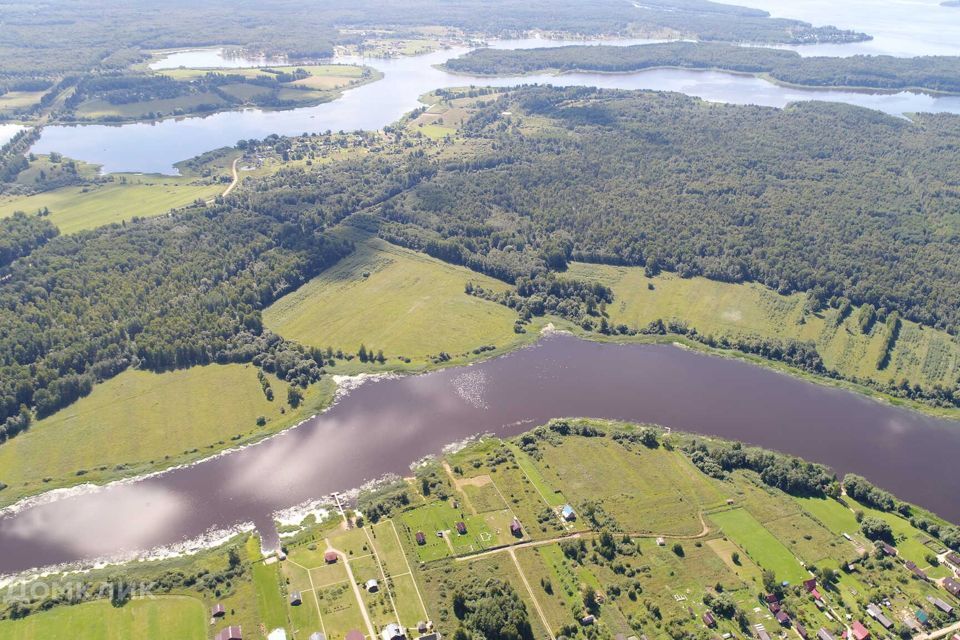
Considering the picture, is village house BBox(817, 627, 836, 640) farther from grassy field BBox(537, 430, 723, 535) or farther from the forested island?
grassy field BBox(537, 430, 723, 535)

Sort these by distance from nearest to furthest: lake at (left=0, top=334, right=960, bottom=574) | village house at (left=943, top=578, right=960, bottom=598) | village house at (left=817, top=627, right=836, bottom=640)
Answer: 1. village house at (left=817, top=627, right=836, bottom=640)
2. village house at (left=943, top=578, right=960, bottom=598)
3. lake at (left=0, top=334, right=960, bottom=574)

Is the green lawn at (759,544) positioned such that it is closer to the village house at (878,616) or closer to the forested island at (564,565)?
the forested island at (564,565)

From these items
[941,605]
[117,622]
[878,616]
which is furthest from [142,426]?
[941,605]

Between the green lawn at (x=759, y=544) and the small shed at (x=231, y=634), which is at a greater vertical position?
the green lawn at (x=759, y=544)

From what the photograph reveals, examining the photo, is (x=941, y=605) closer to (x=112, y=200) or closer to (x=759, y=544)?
(x=759, y=544)

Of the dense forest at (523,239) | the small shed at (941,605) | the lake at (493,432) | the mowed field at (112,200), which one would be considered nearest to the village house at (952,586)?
the small shed at (941,605)

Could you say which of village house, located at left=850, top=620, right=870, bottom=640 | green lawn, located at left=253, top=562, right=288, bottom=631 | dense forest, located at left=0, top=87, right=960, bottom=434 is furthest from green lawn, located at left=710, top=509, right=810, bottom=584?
green lawn, located at left=253, top=562, right=288, bottom=631
